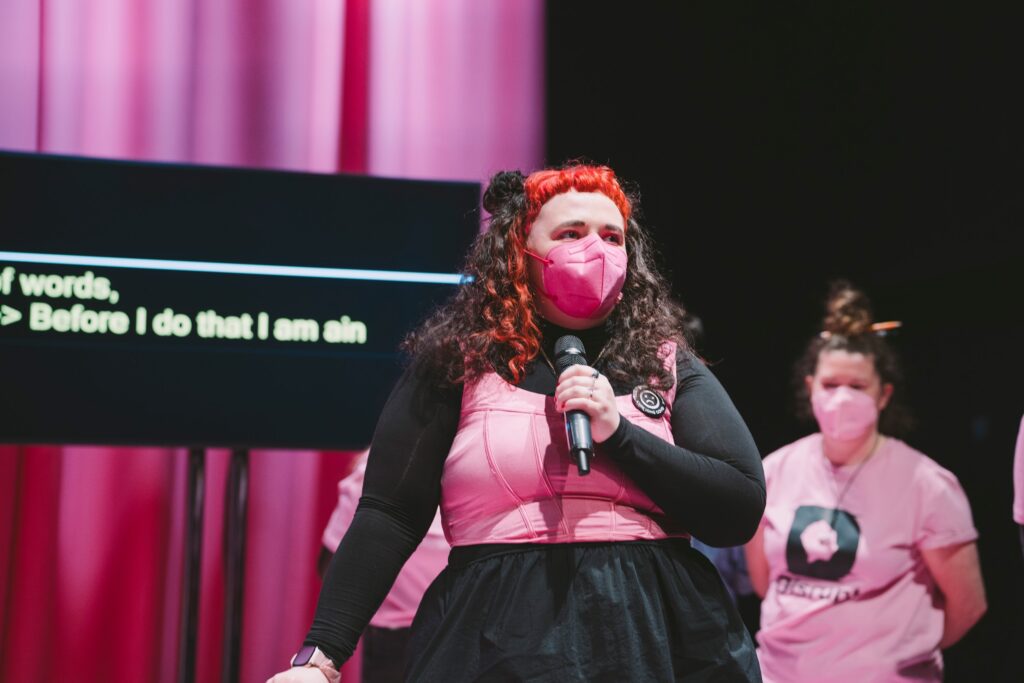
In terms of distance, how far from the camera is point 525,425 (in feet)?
4.97

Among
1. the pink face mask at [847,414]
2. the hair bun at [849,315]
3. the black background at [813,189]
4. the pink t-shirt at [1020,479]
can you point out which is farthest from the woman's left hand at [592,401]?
the black background at [813,189]

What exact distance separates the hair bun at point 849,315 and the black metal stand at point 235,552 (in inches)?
75.5

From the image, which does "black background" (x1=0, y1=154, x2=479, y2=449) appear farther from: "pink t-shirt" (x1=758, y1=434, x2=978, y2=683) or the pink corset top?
"pink t-shirt" (x1=758, y1=434, x2=978, y2=683)

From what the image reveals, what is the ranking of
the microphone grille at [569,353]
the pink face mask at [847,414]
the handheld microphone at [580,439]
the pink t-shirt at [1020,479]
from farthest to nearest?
1. the pink face mask at [847,414]
2. the pink t-shirt at [1020,479]
3. the microphone grille at [569,353]
4. the handheld microphone at [580,439]

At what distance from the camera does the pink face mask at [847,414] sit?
3.31m

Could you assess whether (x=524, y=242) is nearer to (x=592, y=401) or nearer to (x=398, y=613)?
(x=592, y=401)

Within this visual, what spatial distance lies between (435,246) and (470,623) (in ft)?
5.31

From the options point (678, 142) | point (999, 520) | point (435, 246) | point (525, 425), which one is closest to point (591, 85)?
point (678, 142)

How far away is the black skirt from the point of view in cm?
140

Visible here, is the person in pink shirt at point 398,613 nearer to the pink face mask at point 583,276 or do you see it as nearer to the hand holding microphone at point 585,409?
the pink face mask at point 583,276

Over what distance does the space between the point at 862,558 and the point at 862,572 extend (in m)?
0.04

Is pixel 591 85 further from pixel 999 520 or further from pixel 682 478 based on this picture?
pixel 682 478

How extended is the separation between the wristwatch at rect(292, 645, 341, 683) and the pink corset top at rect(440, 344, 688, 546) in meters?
0.25

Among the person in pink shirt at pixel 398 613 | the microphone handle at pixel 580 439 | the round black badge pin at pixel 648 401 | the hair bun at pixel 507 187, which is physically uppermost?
the hair bun at pixel 507 187
